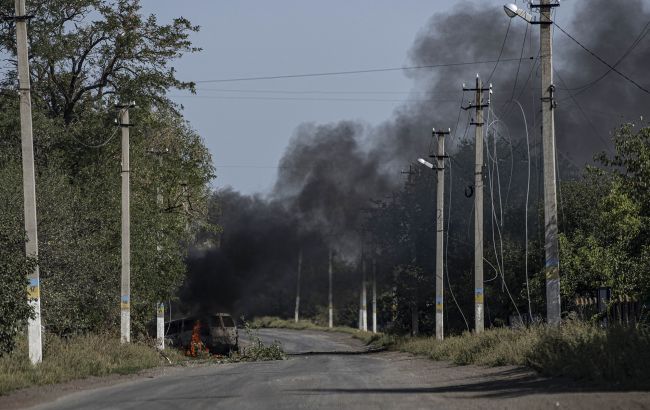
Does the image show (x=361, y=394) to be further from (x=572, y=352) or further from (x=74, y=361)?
(x=74, y=361)

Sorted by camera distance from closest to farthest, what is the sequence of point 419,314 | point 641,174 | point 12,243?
point 12,243, point 641,174, point 419,314

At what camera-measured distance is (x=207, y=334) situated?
166 ft

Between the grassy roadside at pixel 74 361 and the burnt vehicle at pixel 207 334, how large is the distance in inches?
434

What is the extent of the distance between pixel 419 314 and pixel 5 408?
51.3 m

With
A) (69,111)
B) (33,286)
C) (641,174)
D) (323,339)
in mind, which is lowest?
(323,339)

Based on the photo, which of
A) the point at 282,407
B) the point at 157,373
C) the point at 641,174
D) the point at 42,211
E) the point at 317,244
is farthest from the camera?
the point at 317,244

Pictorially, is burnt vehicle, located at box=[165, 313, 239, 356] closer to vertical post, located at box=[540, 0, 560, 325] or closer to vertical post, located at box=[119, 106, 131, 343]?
vertical post, located at box=[119, 106, 131, 343]

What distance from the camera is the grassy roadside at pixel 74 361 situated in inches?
925

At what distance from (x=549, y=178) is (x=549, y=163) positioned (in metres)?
0.38

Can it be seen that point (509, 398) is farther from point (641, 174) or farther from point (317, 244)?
point (317, 244)

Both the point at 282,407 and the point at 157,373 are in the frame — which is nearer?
the point at 282,407

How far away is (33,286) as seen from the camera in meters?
25.9

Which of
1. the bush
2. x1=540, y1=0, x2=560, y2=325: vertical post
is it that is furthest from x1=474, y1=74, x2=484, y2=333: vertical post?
the bush

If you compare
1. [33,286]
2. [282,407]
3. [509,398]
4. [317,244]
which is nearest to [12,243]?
[33,286]
